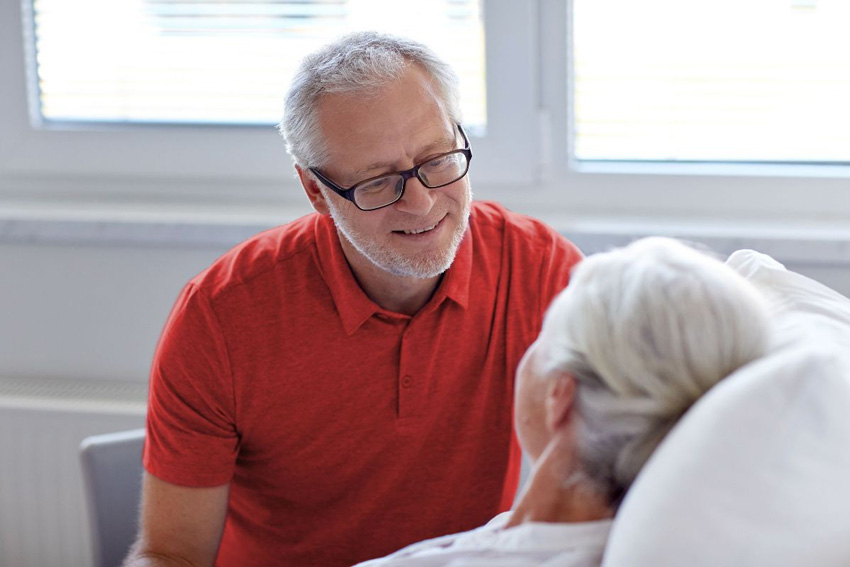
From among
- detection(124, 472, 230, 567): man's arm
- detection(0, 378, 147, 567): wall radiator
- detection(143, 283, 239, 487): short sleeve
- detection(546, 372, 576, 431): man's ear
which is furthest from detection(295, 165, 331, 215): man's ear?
detection(0, 378, 147, 567): wall radiator

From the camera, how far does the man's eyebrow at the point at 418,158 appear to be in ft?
4.89

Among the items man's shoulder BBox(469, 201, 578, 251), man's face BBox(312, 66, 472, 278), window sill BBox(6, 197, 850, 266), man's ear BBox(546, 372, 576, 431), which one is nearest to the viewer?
man's ear BBox(546, 372, 576, 431)

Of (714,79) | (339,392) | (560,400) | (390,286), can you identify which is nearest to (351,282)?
(390,286)

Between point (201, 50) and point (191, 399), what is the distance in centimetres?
108

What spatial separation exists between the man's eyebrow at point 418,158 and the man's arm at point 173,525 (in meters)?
0.51

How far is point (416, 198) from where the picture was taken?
1492 millimetres

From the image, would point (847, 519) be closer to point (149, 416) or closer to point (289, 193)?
point (149, 416)

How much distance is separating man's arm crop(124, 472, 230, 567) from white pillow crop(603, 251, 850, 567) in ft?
2.57

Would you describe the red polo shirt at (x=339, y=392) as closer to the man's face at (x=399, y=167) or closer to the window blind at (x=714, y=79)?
the man's face at (x=399, y=167)

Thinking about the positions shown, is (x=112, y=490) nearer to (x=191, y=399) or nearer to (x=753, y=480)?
(x=191, y=399)

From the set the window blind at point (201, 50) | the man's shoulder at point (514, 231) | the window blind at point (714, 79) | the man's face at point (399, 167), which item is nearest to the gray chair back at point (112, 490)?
the man's face at point (399, 167)

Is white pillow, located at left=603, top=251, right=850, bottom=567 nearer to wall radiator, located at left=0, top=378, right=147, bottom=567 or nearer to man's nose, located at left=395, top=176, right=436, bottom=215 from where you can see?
man's nose, located at left=395, top=176, right=436, bottom=215

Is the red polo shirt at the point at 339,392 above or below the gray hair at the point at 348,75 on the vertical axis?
below

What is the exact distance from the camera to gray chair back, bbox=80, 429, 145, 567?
1.66 metres
